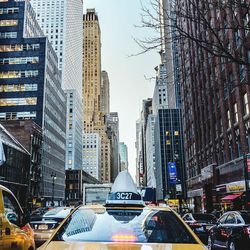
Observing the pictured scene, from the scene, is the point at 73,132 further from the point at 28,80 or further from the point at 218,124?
the point at 218,124

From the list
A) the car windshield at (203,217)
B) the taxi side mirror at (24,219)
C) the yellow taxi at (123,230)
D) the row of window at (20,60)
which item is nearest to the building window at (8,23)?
the row of window at (20,60)

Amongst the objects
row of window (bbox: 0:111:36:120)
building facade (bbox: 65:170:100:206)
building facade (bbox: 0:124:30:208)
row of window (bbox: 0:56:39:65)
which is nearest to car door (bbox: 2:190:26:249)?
building facade (bbox: 0:124:30:208)

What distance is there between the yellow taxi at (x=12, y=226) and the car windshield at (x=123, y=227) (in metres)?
1.82

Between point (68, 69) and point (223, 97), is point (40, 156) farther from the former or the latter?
point (68, 69)

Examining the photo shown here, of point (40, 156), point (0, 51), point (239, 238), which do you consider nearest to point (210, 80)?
point (239, 238)

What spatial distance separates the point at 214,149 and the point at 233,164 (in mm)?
7371

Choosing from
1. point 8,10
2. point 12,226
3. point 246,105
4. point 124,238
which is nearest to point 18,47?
point 8,10

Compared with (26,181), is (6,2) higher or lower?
higher

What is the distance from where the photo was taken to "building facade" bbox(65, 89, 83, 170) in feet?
535

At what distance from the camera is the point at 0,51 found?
96.5 meters

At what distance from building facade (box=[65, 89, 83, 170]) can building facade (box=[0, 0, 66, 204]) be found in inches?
2300

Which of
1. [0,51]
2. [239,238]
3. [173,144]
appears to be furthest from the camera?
[173,144]

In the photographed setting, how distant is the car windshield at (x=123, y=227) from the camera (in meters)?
4.15

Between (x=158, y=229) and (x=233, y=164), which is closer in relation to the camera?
(x=158, y=229)
